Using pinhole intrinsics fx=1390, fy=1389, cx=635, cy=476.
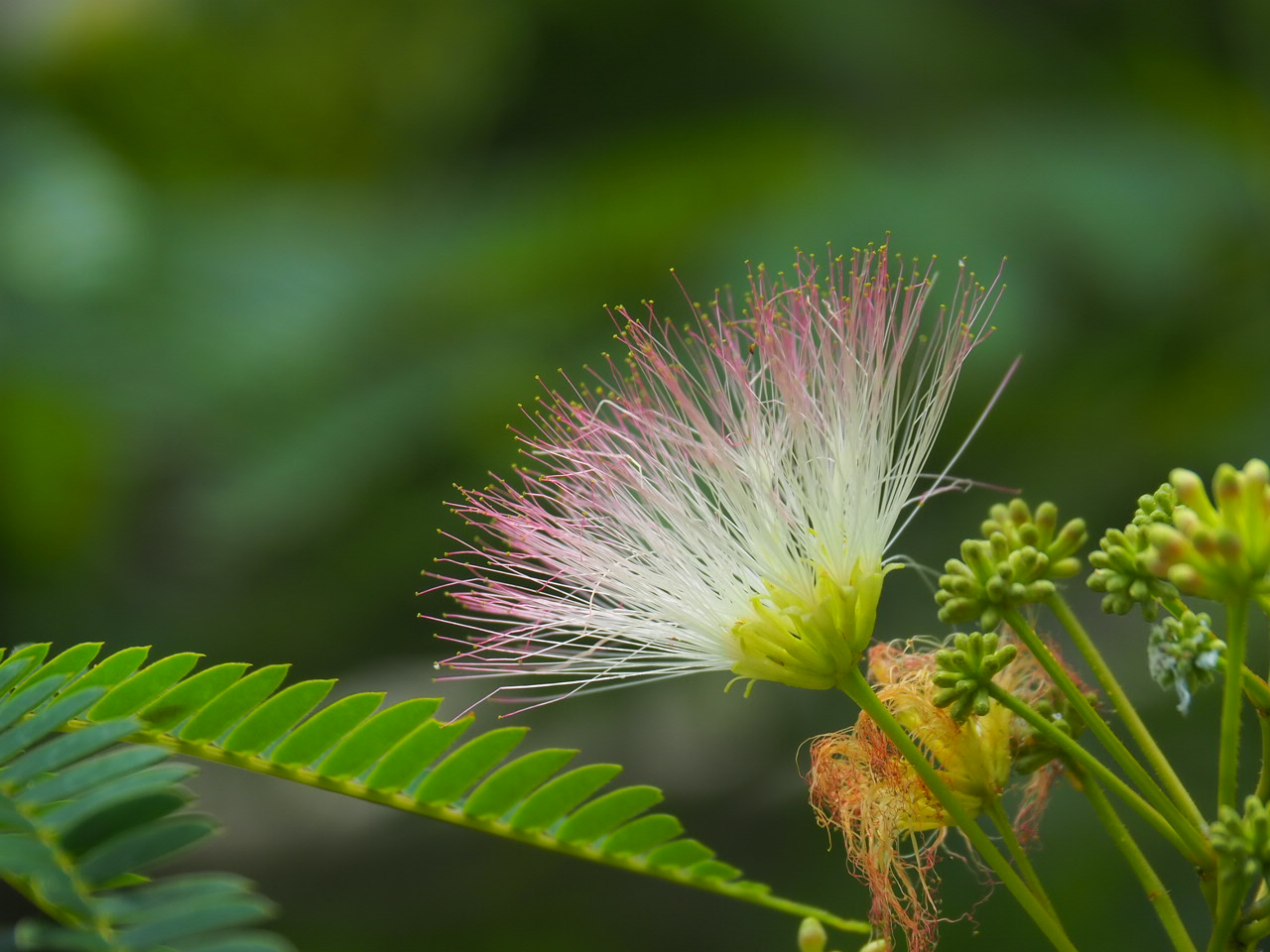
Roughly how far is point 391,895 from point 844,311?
4.93 meters

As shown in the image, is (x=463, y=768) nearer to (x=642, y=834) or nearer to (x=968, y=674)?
(x=642, y=834)

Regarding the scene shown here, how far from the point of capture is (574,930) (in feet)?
19.5

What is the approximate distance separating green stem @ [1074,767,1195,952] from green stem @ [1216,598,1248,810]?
0.15 metres

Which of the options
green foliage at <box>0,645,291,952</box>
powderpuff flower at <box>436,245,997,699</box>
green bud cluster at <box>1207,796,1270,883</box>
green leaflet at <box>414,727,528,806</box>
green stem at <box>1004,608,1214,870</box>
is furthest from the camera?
powderpuff flower at <box>436,245,997,699</box>

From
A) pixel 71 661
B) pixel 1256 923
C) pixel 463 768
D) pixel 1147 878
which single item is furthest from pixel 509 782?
pixel 1256 923

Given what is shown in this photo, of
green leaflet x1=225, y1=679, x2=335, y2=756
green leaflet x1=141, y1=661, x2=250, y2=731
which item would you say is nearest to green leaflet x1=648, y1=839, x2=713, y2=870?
green leaflet x1=225, y1=679, x2=335, y2=756

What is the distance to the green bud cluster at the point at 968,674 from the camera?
5.94 feet

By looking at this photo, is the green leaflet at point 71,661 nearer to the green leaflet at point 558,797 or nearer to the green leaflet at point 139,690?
the green leaflet at point 139,690

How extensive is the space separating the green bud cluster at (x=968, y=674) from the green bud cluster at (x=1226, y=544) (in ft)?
0.91

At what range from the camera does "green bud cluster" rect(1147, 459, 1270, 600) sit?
5.07ft

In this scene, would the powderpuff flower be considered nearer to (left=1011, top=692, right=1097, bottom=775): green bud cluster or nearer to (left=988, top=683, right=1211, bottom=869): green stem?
(left=1011, top=692, right=1097, bottom=775): green bud cluster

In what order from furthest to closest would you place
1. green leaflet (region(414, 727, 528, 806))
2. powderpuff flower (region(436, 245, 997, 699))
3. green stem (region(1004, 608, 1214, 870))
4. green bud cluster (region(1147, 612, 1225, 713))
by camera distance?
powderpuff flower (region(436, 245, 997, 699)) < green leaflet (region(414, 727, 528, 806)) < green bud cluster (region(1147, 612, 1225, 713)) < green stem (region(1004, 608, 1214, 870))

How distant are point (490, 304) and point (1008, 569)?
4141mm

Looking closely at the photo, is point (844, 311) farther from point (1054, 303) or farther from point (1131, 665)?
point (1054, 303)
